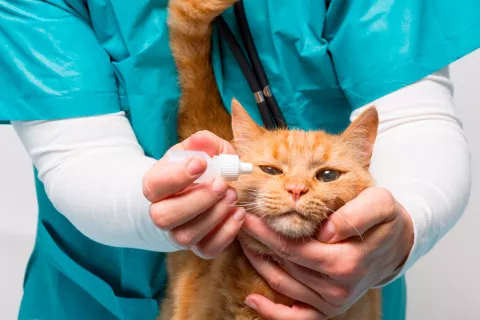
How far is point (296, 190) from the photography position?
745 mm

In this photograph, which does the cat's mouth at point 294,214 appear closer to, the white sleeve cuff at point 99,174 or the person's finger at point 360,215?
the person's finger at point 360,215

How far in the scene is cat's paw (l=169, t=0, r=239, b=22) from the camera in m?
0.92

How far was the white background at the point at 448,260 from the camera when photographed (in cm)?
183

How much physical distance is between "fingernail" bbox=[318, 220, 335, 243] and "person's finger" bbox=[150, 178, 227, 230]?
13 cm

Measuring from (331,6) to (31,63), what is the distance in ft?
1.58

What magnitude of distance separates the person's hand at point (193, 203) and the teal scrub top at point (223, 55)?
0.26 meters

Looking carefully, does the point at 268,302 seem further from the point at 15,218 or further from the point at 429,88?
the point at 15,218

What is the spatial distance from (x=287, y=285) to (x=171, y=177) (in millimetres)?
238

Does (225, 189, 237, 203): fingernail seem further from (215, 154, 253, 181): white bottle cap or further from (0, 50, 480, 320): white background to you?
(0, 50, 480, 320): white background

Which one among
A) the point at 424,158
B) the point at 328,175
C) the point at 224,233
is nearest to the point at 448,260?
the point at 424,158

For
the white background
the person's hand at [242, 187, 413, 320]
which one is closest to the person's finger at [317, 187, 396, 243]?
the person's hand at [242, 187, 413, 320]

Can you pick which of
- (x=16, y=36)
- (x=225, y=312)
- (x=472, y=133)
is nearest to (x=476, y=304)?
(x=472, y=133)

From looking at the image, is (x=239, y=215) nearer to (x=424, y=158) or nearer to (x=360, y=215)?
(x=360, y=215)

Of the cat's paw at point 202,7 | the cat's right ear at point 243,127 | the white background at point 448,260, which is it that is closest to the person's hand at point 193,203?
the cat's right ear at point 243,127
